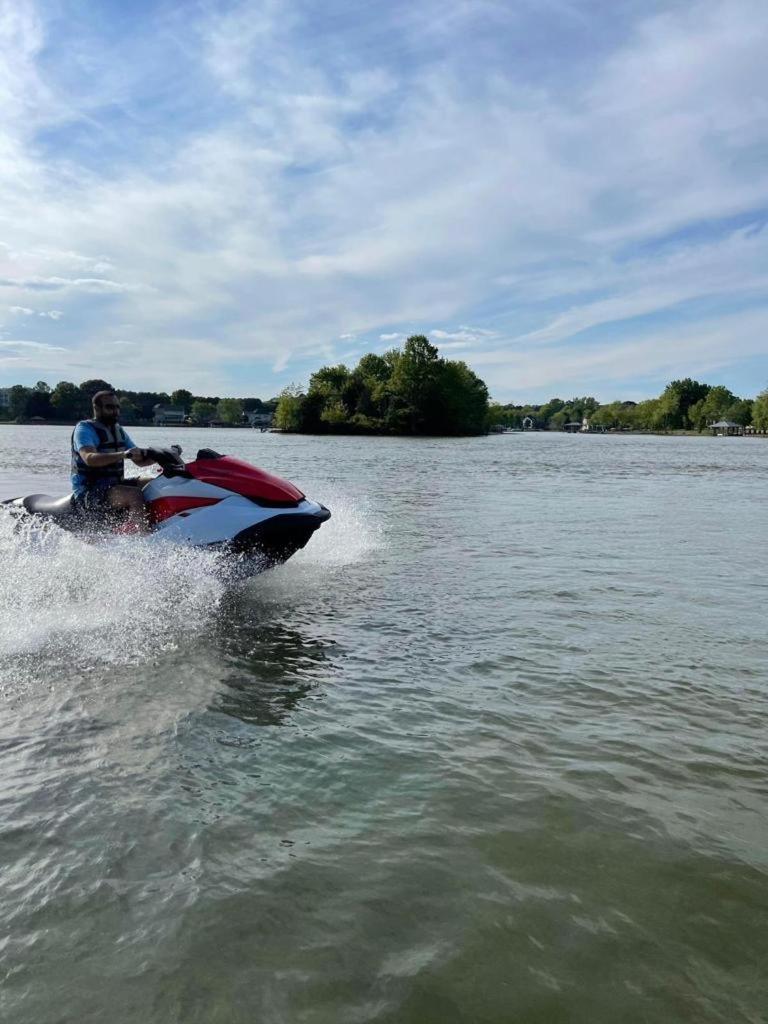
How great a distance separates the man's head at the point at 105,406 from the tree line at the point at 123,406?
12563cm

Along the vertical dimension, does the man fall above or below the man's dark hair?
below

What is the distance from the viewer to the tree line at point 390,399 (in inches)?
4355

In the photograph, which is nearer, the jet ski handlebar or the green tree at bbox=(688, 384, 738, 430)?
the jet ski handlebar

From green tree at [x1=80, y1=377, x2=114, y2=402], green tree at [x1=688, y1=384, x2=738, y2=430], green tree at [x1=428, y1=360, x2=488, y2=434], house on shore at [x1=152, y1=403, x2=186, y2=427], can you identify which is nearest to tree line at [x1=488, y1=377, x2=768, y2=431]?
green tree at [x1=688, y1=384, x2=738, y2=430]

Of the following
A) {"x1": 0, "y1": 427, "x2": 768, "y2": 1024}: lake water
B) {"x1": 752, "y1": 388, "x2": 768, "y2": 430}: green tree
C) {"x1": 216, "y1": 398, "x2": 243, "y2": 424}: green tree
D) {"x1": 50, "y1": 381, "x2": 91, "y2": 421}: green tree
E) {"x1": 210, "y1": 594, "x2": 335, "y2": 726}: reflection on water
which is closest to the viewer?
{"x1": 0, "y1": 427, "x2": 768, "y2": 1024}: lake water

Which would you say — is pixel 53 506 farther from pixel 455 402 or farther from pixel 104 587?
pixel 455 402

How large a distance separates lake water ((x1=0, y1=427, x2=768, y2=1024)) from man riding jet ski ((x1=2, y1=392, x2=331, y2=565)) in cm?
28

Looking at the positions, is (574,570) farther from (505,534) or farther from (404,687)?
(404,687)

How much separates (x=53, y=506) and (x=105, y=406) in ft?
3.82

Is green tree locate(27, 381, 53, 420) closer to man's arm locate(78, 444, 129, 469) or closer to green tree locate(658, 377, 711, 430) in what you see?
green tree locate(658, 377, 711, 430)

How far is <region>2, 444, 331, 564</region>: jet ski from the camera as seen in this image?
7.18 m

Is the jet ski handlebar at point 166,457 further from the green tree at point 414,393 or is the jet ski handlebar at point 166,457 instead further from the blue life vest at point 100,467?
the green tree at point 414,393

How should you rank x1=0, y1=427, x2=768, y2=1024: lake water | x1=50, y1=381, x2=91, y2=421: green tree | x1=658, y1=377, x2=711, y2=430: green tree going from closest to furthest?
x1=0, y1=427, x2=768, y2=1024: lake water
x1=50, y1=381, x2=91, y2=421: green tree
x1=658, y1=377, x2=711, y2=430: green tree

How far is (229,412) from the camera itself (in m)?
191
